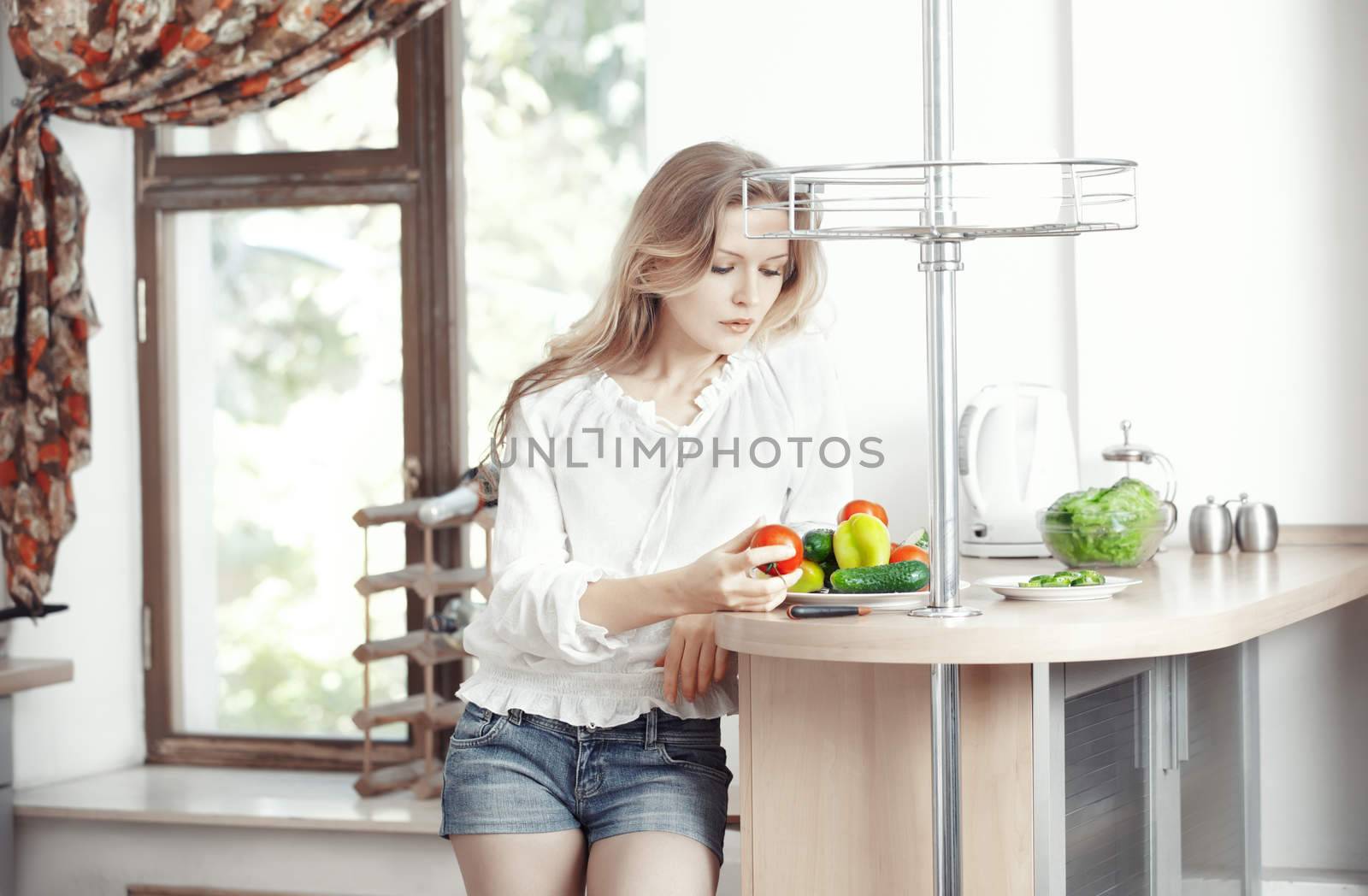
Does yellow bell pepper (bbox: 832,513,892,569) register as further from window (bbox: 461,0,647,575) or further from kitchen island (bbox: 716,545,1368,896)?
window (bbox: 461,0,647,575)

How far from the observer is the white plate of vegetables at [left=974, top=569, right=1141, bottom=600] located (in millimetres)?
1491

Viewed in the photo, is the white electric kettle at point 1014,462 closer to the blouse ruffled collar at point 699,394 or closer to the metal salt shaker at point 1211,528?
the metal salt shaker at point 1211,528

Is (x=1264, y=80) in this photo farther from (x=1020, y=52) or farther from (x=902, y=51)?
(x=902, y=51)

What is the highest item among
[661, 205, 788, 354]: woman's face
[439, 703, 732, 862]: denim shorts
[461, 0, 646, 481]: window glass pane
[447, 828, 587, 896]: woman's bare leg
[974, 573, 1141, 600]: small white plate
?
[461, 0, 646, 481]: window glass pane

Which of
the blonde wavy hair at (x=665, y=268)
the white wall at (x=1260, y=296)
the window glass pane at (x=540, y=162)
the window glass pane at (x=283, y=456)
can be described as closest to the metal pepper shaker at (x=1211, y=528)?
the white wall at (x=1260, y=296)

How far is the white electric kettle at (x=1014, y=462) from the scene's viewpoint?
2.13m

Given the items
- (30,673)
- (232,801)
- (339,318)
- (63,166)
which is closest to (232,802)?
(232,801)

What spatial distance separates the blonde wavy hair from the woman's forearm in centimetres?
29

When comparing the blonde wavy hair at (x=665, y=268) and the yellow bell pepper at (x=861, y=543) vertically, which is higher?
the blonde wavy hair at (x=665, y=268)

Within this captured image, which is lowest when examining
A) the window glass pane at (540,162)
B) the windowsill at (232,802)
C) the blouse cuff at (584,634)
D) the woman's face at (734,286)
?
the windowsill at (232,802)

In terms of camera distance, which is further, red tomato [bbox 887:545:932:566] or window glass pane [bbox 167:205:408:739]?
window glass pane [bbox 167:205:408:739]

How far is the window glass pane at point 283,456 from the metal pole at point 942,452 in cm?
193

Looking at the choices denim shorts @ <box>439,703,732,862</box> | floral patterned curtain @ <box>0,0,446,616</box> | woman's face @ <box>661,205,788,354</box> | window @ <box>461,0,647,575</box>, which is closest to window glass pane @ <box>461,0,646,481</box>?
window @ <box>461,0,647,575</box>

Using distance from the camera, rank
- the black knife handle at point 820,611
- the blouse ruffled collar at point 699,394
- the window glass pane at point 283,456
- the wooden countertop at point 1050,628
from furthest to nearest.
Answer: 1. the window glass pane at point 283,456
2. the blouse ruffled collar at point 699,394
3. the black knife handle at point 820,611
4. the wooden countertop at point 1050,628
